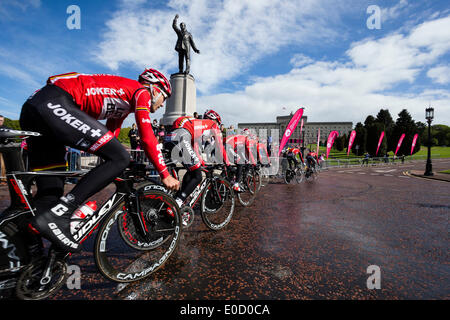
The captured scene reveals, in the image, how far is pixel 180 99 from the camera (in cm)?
1512

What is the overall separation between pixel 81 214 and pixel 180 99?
13.9 m

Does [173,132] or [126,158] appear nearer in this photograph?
[126,158]

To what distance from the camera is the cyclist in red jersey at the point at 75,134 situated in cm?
177

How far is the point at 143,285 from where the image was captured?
86.2 inches

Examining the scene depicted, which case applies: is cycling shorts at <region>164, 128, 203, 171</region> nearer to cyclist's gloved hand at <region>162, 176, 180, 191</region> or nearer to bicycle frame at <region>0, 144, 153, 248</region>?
cyclist's gloved hand at <region>162, 176, 180, 191</region>

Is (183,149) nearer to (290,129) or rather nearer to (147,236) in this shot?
(147,236)

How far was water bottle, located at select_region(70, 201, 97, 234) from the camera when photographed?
1.86 metres

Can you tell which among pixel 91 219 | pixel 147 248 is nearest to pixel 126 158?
pixel 91 219

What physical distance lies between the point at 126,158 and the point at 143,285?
3.82ft

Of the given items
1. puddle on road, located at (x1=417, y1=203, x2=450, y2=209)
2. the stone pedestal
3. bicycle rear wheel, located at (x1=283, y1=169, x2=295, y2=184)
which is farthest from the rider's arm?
the stone pedestal

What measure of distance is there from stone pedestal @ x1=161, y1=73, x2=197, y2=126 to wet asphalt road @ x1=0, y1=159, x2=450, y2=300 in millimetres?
11374

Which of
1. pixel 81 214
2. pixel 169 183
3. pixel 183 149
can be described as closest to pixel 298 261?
pixel 169 183

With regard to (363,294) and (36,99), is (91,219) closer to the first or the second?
(36,99)

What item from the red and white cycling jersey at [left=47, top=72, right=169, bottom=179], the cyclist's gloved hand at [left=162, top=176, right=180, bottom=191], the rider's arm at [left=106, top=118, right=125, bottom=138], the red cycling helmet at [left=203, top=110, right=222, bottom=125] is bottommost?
the cyclist's gloved hand at [left=162, top=176, right=180, bottom=191]
